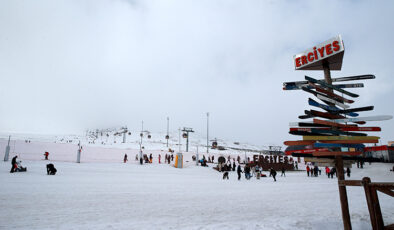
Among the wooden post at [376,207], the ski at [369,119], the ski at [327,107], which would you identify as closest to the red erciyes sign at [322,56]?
the ski at [327,107]

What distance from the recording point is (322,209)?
7945mm

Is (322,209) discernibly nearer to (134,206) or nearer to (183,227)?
(183,227)

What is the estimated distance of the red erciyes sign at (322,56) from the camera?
4.76 meters

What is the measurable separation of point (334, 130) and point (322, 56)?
1.76 meters

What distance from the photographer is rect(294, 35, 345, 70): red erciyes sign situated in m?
4.76

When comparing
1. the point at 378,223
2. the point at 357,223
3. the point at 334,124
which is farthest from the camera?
the point at 357,223

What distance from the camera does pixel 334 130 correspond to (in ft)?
14.5

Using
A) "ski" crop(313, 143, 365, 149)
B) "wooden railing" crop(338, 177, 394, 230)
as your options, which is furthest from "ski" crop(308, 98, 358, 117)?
"wooden railing" crop(338, 177, 394, 230)

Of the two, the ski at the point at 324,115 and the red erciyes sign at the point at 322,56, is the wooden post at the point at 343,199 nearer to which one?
the ski at the point at 324,115

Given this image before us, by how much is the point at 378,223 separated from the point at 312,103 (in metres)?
2.48

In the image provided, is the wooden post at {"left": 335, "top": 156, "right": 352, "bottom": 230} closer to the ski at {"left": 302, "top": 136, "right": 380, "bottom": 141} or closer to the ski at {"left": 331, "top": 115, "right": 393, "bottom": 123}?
the ski at {"left": 302, "top": 136, "right": 380, "bottom": 141}

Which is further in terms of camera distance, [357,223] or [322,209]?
[322,209]

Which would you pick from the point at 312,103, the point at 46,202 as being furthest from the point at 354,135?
the point at 46,202

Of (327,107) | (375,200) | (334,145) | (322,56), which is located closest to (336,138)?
(334,145)
